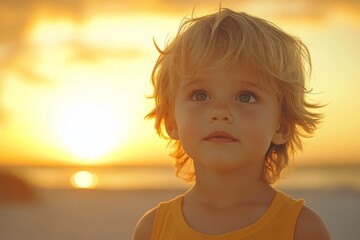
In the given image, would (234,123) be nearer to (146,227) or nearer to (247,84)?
(247,84)

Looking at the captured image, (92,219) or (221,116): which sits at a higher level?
(92,219)

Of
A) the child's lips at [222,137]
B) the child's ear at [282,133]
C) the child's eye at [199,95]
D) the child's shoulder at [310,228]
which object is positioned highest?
the child's eye at [199,95]

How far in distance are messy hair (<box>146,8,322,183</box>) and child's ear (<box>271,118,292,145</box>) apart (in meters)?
0.02

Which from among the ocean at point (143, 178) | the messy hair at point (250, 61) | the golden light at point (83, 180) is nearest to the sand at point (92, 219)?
the ocean at point (143, 178)

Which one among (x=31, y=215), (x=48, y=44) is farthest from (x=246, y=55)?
(x=48, y=44)

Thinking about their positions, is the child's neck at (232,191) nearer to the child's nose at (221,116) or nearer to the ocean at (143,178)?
the child's nose at (221,116)

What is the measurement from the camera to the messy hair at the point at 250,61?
3.27 m

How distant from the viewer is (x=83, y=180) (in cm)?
2917

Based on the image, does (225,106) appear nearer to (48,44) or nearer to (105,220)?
(105,220)

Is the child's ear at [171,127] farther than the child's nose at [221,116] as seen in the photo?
Yes

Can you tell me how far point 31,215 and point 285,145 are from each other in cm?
1077

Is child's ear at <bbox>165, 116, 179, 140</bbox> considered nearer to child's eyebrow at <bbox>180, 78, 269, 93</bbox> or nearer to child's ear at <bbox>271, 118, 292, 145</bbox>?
child's eyebrow at <bbox>180, 78, 269, 93</bbox>

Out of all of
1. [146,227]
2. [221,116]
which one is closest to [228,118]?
[221,116]

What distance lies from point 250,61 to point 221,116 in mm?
235
